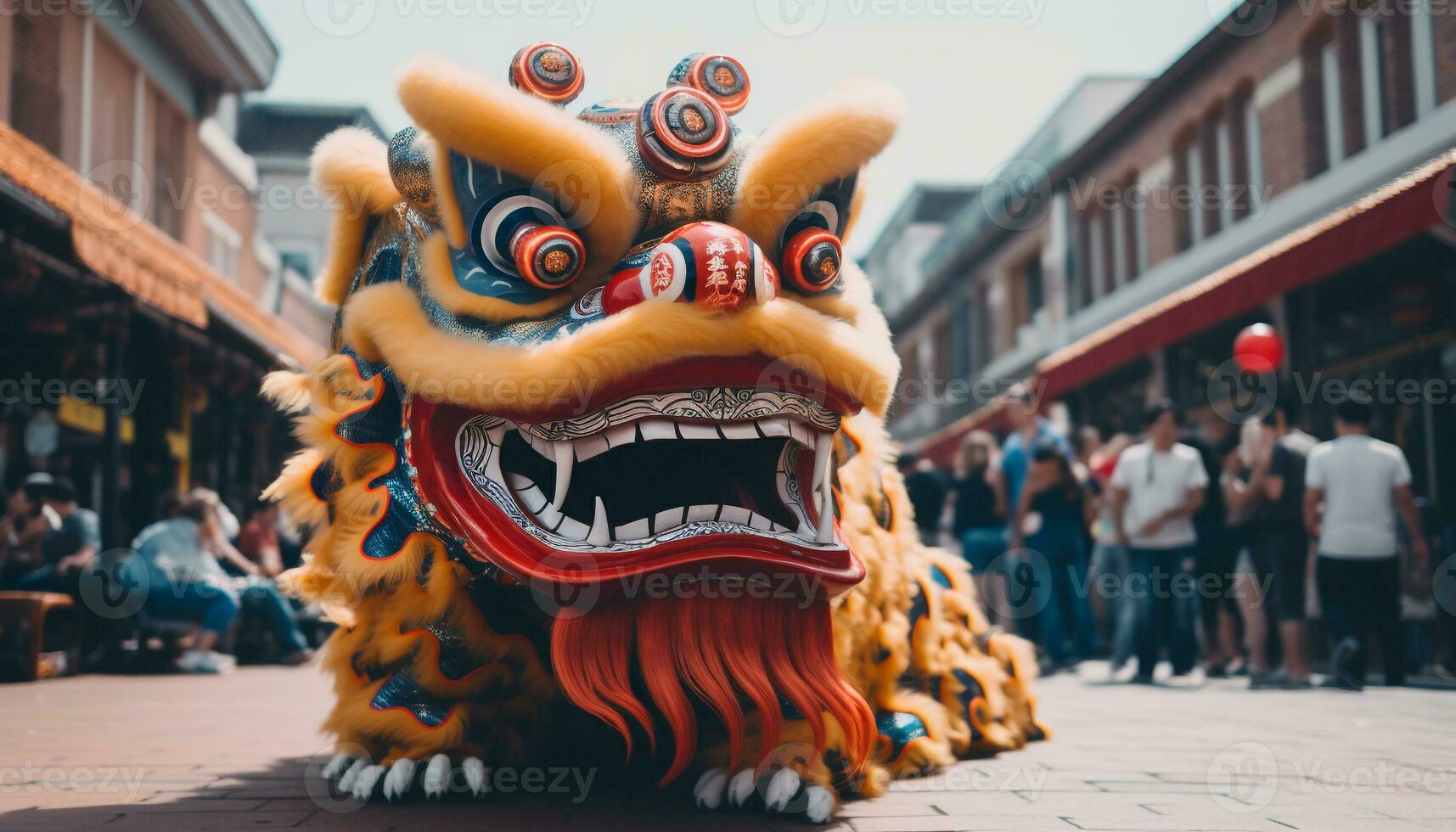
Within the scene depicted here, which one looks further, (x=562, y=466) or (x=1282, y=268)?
(x=1282, y=268)

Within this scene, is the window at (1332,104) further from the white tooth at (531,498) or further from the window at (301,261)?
the window at (301,261)

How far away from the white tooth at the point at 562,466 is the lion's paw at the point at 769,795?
30.0 inches

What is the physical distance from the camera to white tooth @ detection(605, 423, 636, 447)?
2.98 metres

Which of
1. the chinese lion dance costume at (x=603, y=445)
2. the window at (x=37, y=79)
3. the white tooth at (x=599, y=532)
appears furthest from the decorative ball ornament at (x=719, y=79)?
the window at (x=37, y=79)

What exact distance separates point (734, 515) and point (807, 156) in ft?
2.91

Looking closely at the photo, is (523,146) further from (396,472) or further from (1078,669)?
(1078,669)

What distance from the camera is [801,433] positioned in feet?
10.1

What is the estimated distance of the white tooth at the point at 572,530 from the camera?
3.04 metres

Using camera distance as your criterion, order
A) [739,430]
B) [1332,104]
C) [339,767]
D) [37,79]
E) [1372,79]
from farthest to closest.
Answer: [1332,104] < [1372,79] < [37,79] < [339,767] < [739,430]

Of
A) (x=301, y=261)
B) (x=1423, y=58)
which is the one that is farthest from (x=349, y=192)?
(x=301, y=261)

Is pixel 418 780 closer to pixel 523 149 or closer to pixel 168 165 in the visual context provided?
pixel 523 149

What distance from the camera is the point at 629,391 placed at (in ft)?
9.62

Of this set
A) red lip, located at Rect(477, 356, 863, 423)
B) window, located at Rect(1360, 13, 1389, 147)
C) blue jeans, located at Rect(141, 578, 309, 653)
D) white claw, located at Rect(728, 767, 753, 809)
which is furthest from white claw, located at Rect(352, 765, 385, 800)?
window, located at Rect(1360, 13, 1389, 147)

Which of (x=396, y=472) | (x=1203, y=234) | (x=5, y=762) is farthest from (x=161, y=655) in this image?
(x=1203, y=234)
